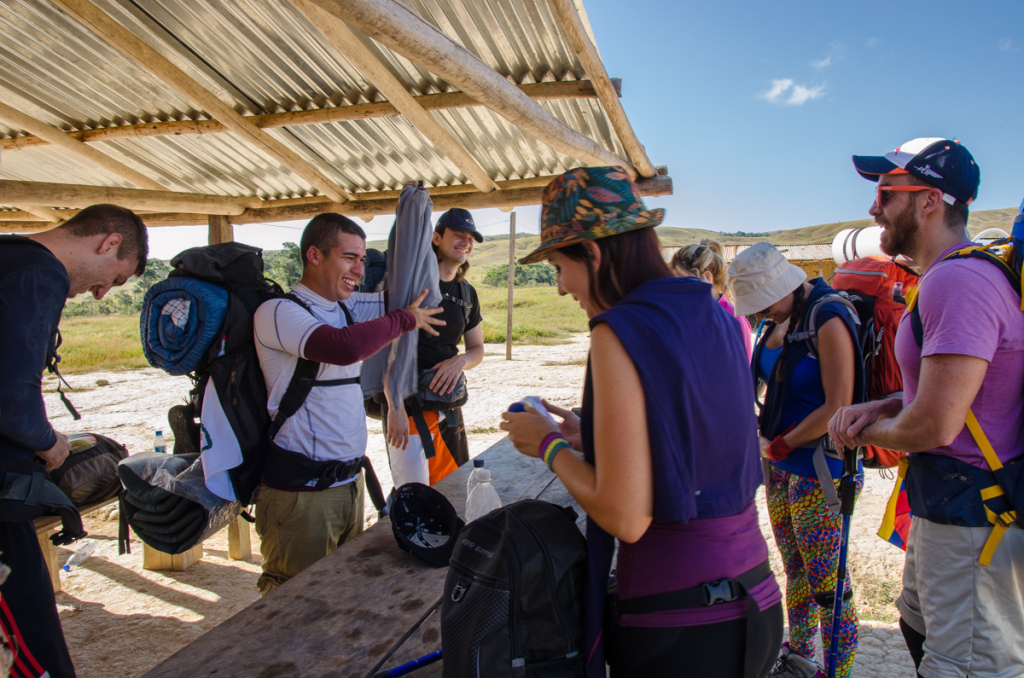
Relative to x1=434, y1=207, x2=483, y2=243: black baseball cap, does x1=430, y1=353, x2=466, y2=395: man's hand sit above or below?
below

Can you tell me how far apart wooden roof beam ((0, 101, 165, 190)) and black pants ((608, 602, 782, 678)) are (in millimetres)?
5744

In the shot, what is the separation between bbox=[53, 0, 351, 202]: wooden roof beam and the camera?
349cm

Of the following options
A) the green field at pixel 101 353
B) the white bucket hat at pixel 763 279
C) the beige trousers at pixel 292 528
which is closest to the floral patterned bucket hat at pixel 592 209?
the white bucket hat at pixel 763 279

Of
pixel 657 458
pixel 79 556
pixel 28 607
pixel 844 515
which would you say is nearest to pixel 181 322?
pixel 28 607

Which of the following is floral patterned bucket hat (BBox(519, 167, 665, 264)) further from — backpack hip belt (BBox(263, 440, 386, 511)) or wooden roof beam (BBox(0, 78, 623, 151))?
wooden roof beam (BBox(0, 78, 623, 151))

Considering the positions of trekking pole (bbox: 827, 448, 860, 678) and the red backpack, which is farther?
the red backpack

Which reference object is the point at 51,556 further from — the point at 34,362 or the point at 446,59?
the point at 446,59

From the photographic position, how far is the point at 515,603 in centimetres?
115

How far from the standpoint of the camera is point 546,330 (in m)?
25.2

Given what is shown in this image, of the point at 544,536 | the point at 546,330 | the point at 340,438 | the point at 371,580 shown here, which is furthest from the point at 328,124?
the point at 546,330

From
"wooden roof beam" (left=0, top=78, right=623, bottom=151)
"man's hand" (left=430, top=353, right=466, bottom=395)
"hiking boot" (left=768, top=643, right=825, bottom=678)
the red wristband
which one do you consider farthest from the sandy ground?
"wooden roof beam" (left=0, top=78, right=623, bottom=151)

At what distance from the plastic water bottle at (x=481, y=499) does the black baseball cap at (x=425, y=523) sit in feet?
0.83

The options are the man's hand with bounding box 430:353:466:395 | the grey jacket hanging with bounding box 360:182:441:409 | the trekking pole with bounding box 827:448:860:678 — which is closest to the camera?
the trekking pole with bounding box 827:448:860:678

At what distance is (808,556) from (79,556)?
533 cm
